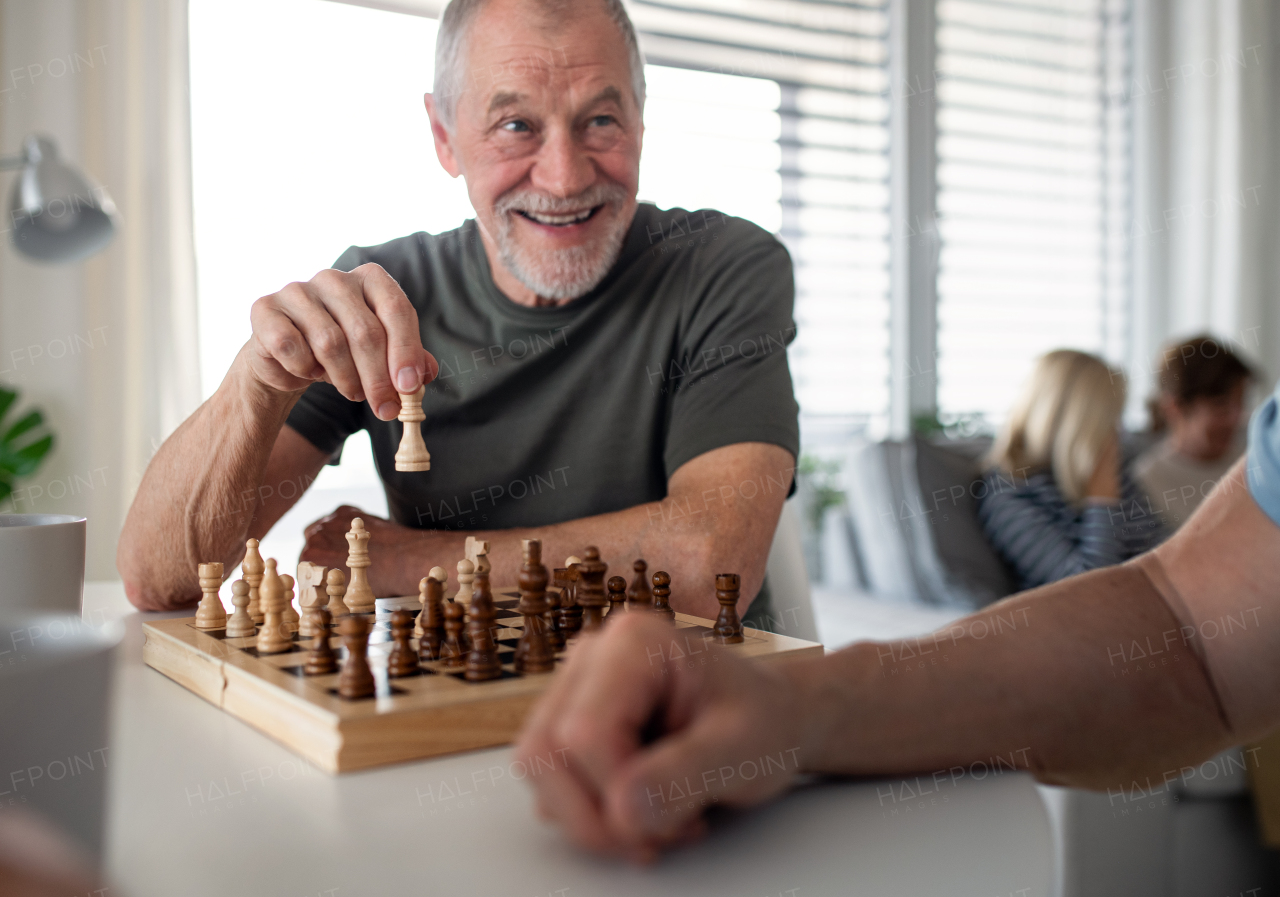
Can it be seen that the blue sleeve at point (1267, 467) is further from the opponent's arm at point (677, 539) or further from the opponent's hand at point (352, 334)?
the opponent's hand at point (352, 334)

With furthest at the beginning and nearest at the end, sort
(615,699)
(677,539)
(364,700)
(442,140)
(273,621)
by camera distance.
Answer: (442,140)
(677,539)
(273,621)
(364,700)
(615,699)

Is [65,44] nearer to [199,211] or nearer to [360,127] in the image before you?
[199,211]

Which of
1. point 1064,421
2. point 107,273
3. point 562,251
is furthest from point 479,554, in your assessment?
point 107,273

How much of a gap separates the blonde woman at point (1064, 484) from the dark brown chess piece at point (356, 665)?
247 cm

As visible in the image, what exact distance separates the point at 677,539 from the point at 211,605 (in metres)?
0.53

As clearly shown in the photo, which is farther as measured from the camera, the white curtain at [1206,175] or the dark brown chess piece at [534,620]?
the white curtain at [1206,175]

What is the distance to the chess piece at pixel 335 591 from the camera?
3.29 ft

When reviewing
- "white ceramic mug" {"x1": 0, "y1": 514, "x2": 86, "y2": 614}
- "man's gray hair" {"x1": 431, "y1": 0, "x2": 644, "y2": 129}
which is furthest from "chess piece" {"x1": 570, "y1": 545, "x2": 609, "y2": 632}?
"man's gray hair" {"x1": 431, "y1": 0, "x2": 644, "y2": 129}

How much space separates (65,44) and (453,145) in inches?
79.7

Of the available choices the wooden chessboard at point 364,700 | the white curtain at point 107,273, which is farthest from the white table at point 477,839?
the white curtain at point 107,273

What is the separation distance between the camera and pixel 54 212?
2412 millimetres

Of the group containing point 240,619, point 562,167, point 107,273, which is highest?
point 107,273

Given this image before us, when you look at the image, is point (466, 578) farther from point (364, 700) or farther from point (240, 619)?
point (364, 700)

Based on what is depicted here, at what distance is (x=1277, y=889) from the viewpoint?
2.29 meters
